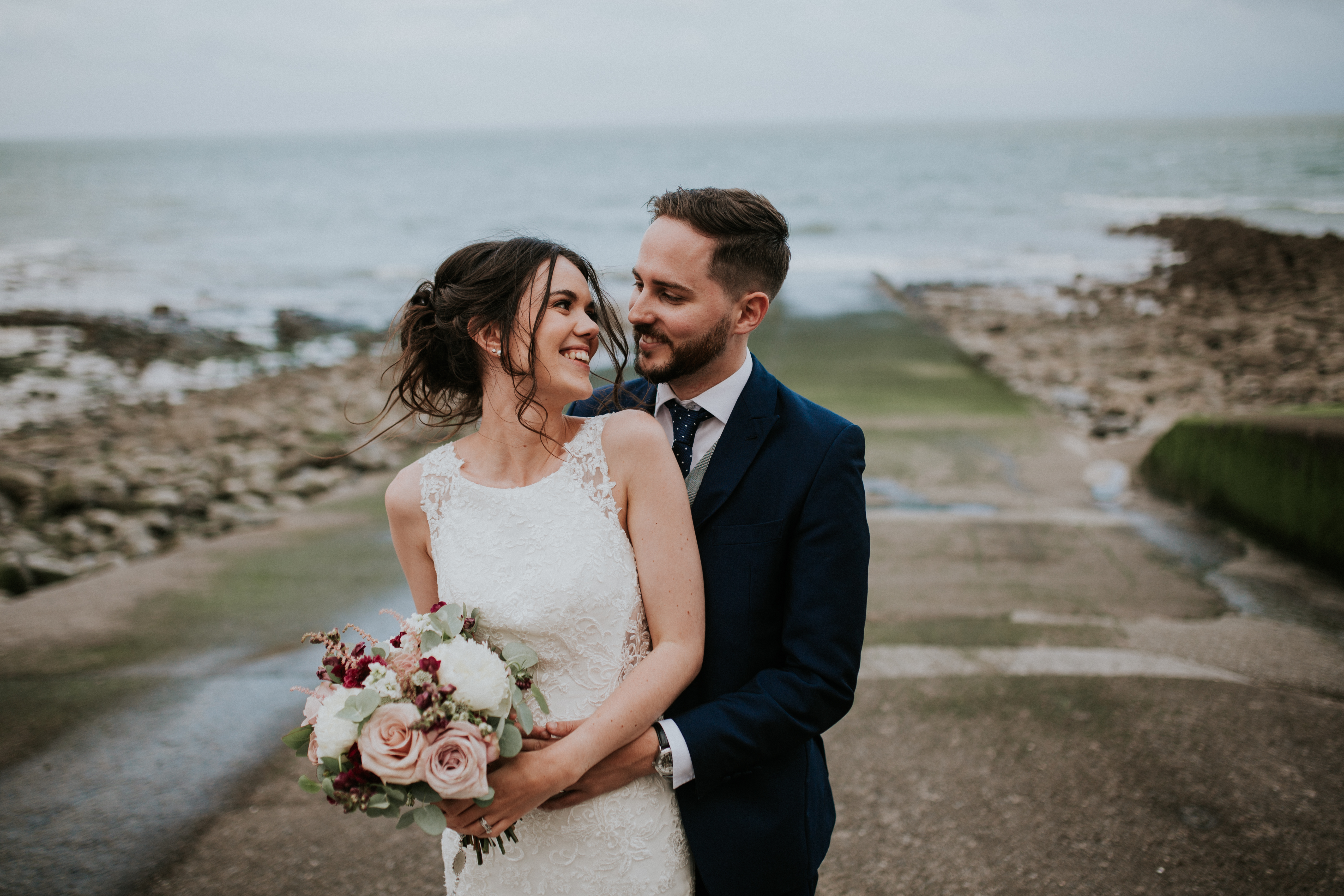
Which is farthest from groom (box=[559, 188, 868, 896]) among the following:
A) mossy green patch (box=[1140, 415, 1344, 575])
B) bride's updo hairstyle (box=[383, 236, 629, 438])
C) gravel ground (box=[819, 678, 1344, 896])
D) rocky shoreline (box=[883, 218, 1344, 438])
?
rocky shoreline (box=[883, 218, 1344, 438])

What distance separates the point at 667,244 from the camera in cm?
216

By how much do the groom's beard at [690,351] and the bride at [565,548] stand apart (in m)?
0.18

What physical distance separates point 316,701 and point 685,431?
1.03 meters

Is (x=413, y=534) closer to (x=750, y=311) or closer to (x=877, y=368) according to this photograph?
(x=750, y=311)

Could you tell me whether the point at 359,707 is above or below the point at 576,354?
below

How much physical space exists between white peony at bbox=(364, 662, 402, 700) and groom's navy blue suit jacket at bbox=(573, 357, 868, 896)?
601mm

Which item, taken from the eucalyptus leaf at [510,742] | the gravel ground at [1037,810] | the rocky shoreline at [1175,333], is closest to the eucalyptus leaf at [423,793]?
the eucalyptus leaf at [510,742]

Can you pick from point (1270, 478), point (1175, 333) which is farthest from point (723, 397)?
point (1175, 333)

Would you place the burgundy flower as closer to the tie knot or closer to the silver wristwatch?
the silver wristwatch

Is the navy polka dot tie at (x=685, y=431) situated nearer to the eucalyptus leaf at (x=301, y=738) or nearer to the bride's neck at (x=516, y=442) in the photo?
the bride's neck at (x=516, y=442)

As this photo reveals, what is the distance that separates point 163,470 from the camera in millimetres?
8898

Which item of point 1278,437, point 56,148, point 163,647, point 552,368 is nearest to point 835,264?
point 1278,437

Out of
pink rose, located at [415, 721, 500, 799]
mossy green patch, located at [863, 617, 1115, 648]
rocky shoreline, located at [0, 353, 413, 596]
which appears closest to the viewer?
pink rose, located at [415, 721, 500, 799]

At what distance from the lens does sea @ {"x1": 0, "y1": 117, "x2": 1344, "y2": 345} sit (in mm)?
22688
